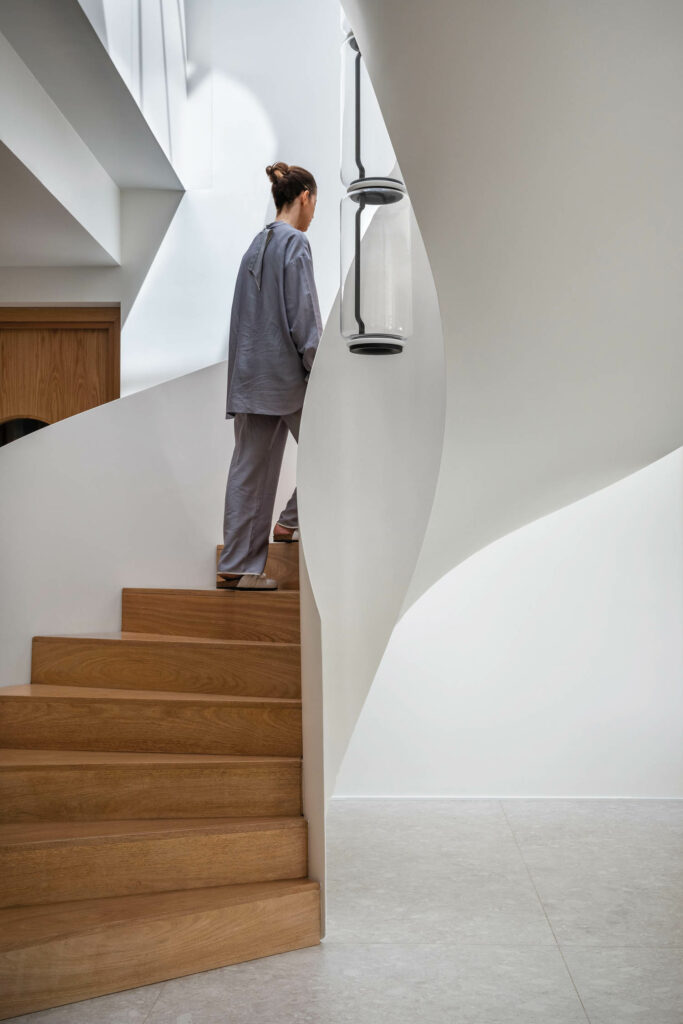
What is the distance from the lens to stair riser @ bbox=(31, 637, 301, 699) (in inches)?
126

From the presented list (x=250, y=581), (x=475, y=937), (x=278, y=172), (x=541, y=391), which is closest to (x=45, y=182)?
(x=278, y=172)

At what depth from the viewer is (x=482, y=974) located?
8.15 feet

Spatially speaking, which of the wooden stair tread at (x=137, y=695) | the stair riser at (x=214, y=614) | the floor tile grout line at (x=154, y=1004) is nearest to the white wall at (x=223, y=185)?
the stair riser at (x=214, y=614)

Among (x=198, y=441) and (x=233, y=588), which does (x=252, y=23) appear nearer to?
(x=198, y=441)

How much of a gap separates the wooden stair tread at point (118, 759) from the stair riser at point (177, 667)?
27cm

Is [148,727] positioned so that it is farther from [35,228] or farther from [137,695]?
[35,228]

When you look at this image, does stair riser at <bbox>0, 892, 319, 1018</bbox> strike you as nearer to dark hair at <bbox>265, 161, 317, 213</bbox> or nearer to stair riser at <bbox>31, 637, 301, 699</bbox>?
stair riser at <bbox>31, 637, 301, 699</bbox>

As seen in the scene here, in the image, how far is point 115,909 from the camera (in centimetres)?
252

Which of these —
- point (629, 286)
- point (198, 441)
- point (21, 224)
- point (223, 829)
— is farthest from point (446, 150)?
point (21, 224)

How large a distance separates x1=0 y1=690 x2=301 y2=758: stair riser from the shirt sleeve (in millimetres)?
1220

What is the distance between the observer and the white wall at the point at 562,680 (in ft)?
13.9

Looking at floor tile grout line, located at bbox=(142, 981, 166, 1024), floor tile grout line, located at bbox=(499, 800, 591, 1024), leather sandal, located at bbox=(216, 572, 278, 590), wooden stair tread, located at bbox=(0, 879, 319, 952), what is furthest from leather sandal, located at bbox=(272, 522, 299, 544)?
floor tile grout line, located at bbox=(142, 981, 166, 1024)

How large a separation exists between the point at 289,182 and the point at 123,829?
220 centimetres

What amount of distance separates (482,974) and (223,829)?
77 cm
